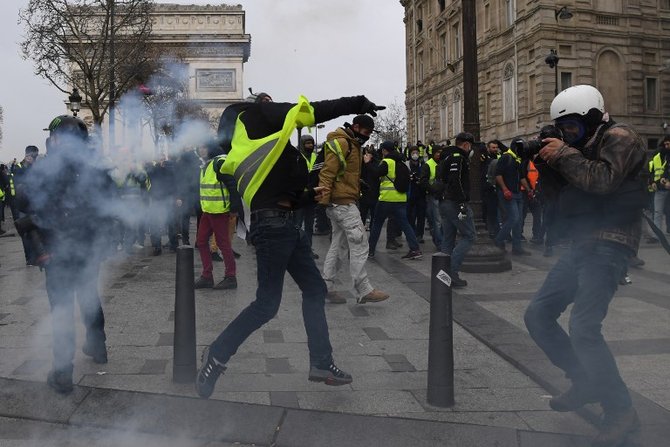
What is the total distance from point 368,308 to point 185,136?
354cm

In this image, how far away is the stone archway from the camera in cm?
3678

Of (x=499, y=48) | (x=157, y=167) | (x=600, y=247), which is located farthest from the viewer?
(x=499, y=48)

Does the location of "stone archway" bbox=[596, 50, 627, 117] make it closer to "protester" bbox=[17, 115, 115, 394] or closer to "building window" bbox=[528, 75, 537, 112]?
"building window" bbox=[528, 75, 537, 112]

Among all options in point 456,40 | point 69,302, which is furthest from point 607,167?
point 456,40

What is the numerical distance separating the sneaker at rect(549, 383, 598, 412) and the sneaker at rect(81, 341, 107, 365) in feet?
9.69

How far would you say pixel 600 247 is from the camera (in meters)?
3.56

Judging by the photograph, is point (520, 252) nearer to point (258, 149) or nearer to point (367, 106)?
point (367, 106)

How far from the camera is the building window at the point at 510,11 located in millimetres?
38875

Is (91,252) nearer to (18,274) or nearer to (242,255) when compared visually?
(18,274)

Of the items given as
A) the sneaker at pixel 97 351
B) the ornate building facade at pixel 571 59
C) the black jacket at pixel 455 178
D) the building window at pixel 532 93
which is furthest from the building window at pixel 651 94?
the sneaker at pixel 97 351

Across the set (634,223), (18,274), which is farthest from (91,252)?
(18,274)

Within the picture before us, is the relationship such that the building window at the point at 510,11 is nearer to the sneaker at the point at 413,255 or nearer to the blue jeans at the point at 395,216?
the sneaker at the point at 413,255

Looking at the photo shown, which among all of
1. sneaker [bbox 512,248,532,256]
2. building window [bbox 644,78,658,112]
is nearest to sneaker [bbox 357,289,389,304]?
sneaker [bbox 512,248,532,256]

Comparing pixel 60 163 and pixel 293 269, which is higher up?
pixel 60 163
